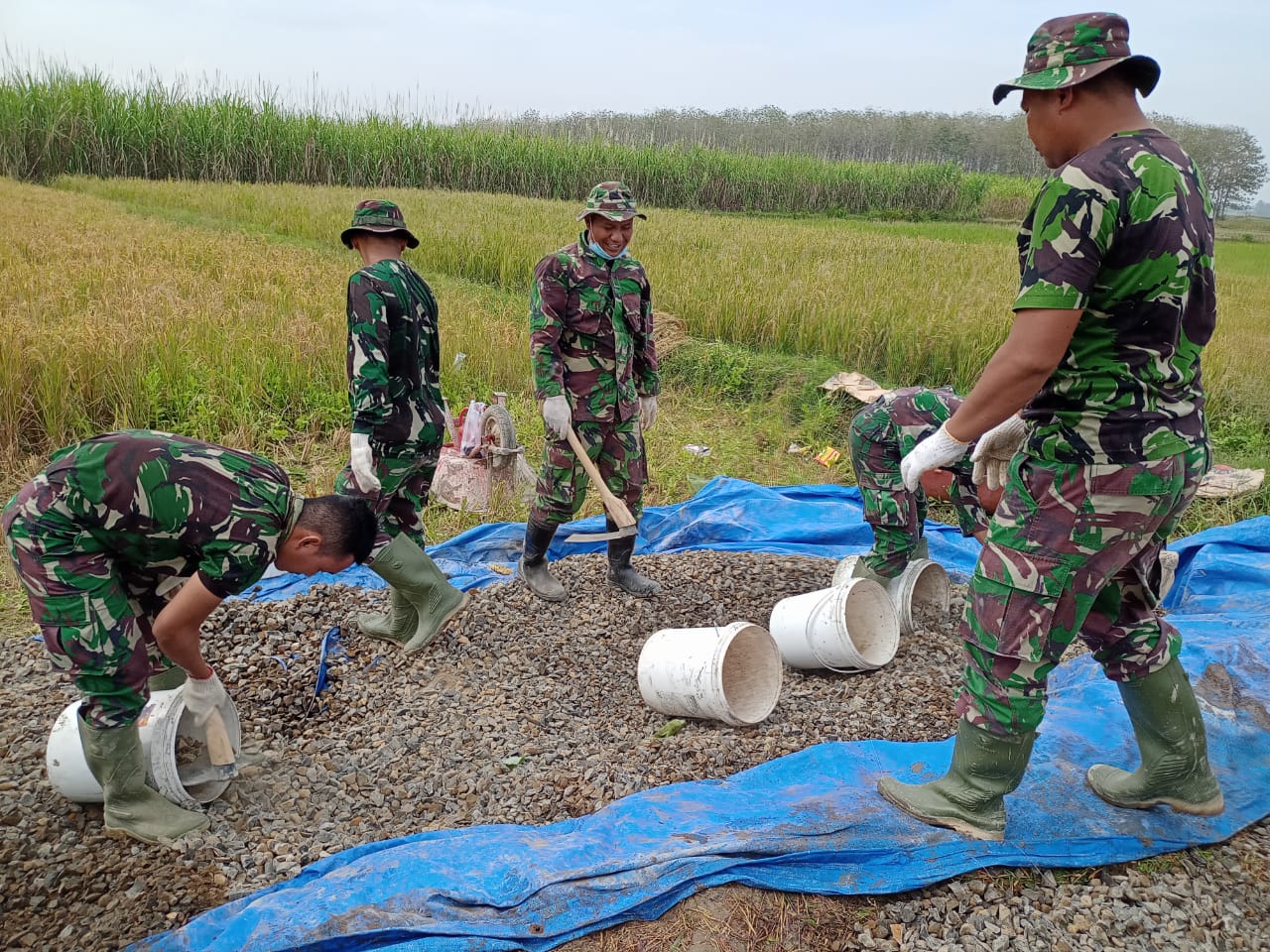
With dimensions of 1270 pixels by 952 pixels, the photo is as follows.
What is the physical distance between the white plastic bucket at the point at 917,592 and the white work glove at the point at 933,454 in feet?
4.57

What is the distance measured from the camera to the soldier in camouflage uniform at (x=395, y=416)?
330cm

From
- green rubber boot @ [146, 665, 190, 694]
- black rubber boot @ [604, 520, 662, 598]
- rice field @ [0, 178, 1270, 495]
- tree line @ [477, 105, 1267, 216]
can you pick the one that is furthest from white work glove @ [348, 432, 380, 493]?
A: tree line @ [477, 105, 1267, 216]

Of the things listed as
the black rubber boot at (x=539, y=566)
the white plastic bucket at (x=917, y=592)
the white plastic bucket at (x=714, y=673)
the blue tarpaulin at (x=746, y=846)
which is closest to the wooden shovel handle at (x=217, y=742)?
the blue tarpaulin at (x=746, y=846)

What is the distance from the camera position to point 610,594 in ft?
14.1

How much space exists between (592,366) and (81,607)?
2285 millimetres

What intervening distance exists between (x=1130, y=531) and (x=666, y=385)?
5715 millimetres

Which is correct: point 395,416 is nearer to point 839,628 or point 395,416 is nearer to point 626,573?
point 626,573

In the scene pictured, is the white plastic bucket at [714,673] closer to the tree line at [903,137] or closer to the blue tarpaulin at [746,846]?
the blue tarpaulin at [746,846]

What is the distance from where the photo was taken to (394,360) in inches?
135

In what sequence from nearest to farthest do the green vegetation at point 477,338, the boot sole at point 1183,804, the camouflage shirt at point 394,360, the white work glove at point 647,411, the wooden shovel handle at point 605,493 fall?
the boot sole at point 1183,804, the camouflage shirt at point 394,360, the wooden shovel handle at point 605,493, the white work glove at point 647,411, the green vegetation at point 477,338

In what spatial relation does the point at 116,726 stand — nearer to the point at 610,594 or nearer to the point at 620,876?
the point at 620,876

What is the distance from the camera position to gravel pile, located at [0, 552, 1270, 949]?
89.5 inches

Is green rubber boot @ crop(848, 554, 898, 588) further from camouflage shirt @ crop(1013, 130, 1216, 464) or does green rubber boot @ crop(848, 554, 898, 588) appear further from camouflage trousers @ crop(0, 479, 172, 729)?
camouflage trousers @ crop(0, 479, 172, 729)

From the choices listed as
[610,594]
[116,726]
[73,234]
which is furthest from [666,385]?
[73,234]
